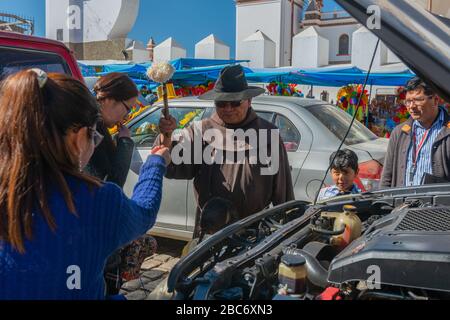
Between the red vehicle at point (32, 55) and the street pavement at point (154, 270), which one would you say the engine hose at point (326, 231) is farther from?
the red vehicle at point (32, 55)

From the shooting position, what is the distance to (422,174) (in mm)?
3154

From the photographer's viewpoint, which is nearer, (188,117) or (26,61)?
(26,61)

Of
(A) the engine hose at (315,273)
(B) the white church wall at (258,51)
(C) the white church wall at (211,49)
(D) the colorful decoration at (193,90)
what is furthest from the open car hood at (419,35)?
(B) the white church wall at (258,51)

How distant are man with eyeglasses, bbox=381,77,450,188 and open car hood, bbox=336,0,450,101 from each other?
1.83m

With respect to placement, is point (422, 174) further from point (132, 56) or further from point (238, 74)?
point (132, 56)

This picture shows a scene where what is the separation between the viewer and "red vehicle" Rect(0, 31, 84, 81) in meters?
2.76

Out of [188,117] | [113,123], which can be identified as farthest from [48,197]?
[188,117]

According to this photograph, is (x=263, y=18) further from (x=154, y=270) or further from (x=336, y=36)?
(x=154, y=270)

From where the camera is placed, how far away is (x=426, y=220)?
1794mm

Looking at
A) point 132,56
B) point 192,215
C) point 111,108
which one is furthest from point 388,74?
point 132,56

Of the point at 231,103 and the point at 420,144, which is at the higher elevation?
the point at 231,103

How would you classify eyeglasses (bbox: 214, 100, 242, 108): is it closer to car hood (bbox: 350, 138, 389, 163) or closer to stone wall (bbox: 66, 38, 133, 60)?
car hood (bbox: 350, 138, 389, 163)

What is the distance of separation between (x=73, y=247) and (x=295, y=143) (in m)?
3.41
